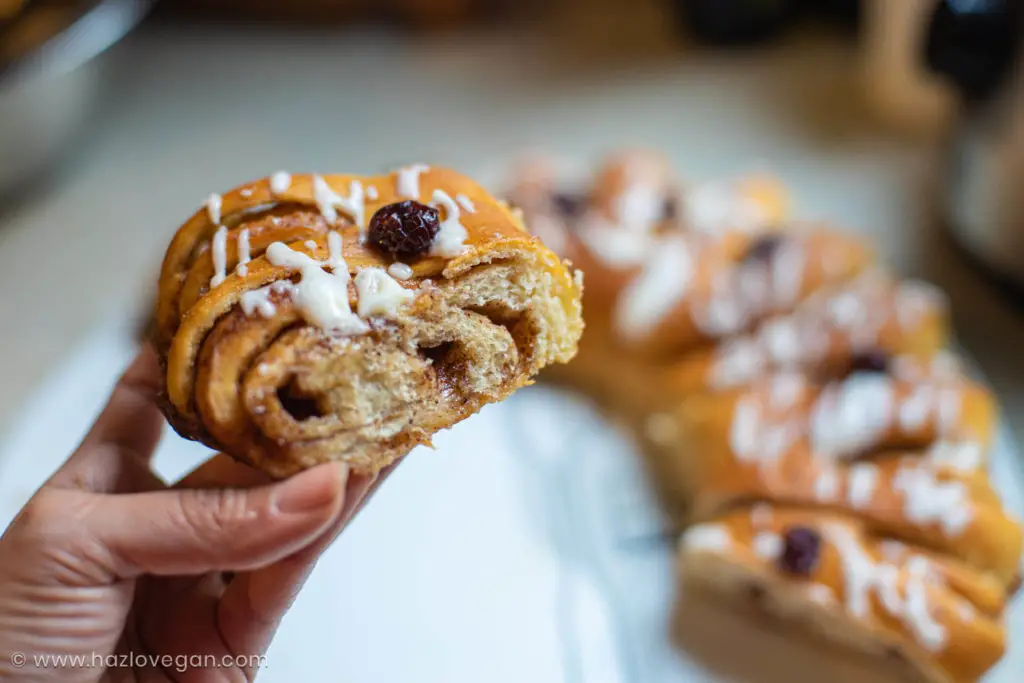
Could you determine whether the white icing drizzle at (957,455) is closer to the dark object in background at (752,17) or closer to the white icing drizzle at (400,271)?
the white icing drizzle at (400,271)

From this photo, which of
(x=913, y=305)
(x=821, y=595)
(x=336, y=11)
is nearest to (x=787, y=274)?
(x=913, y=305)

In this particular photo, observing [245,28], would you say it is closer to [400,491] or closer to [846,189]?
[846,189]

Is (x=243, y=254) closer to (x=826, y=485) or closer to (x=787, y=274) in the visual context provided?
(x=826, y=485)

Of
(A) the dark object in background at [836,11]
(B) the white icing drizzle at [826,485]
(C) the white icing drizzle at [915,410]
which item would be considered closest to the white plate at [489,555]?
(C) the white icing drizzle at [915,410]

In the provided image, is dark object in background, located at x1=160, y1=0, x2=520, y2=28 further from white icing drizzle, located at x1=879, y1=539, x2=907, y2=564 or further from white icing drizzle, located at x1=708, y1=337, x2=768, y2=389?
white icing drizzle, located at x1=879, y1=539, x2=907, y2=564

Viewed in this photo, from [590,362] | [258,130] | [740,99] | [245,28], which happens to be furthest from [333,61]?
[590,362]

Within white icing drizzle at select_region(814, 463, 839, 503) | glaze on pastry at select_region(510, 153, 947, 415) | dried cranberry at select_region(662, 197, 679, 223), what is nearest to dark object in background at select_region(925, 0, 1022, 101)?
glaze on pastry at select_region(510, 153, 947, 415)
